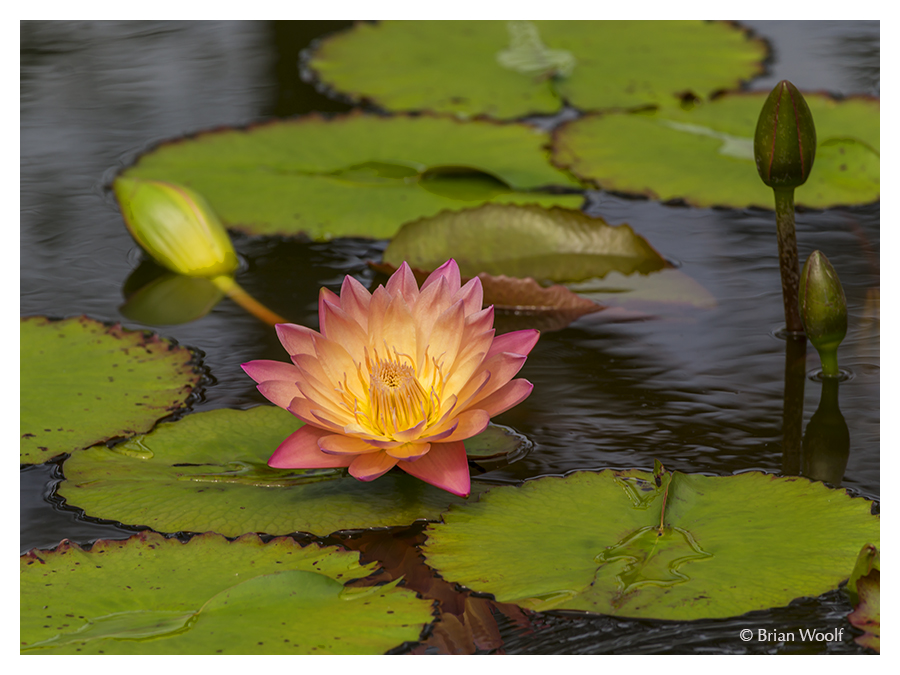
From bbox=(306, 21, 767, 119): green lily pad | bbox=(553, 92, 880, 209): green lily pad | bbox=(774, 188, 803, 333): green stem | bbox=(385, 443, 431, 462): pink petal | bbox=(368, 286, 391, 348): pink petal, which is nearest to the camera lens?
bbox=(385, 443, 431, 462): pink petal

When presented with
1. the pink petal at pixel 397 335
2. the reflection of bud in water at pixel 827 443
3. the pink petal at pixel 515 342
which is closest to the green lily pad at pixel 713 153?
the reflection of bud in water at pixel 827 443

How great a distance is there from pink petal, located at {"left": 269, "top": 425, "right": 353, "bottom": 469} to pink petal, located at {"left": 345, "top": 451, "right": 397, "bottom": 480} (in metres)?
0.03

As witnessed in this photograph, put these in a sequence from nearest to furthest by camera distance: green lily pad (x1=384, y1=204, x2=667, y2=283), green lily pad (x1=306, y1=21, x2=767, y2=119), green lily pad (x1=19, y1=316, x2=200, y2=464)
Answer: green lily pad (x1=19, y1=316, x2=200, y2=464) → green lily pad (x1=384, y1=204, x2=667, y2=283) → green lily pad (x1=306, y1=21, x2=767, y2=119)

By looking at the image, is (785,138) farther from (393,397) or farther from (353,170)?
(353,170)

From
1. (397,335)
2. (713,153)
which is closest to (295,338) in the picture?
(397,335)

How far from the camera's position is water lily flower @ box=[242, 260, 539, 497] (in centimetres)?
153

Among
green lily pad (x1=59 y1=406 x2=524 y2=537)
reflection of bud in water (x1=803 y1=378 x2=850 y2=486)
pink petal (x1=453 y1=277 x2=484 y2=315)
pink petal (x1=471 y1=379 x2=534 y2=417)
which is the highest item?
pink petal (x1=453 y1=277 x2=484 y2=315)

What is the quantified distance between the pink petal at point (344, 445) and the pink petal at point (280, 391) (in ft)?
0.35

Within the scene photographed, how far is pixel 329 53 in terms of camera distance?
161 inches

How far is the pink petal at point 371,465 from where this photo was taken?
4.95ft

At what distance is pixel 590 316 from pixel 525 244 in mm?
358

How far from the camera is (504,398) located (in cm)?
160

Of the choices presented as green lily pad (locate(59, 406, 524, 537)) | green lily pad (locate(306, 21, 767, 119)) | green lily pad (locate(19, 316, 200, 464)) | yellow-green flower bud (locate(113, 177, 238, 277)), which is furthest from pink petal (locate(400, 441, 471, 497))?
green lily pad (locate(306, 21, 767, 119))

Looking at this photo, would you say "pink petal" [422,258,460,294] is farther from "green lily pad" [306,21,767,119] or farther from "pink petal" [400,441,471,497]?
"green lily pad" [306,21,767,119]
